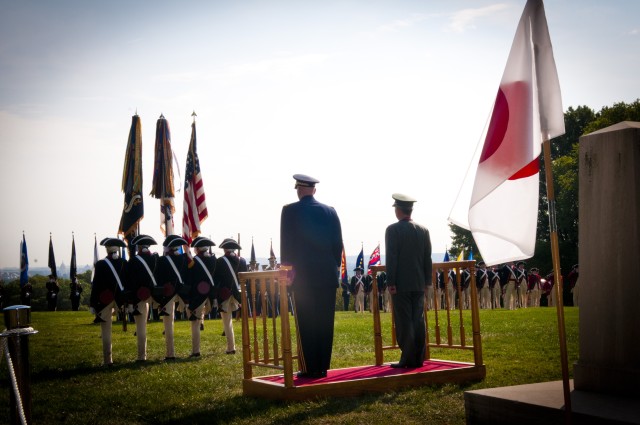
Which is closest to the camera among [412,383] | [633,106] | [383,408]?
[383,408]

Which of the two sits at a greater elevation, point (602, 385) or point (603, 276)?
point (603, 276)

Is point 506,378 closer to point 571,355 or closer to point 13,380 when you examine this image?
point 571,355

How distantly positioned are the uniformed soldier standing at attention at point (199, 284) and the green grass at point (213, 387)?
1.75 ft

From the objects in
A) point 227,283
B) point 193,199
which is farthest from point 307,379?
point 193,199

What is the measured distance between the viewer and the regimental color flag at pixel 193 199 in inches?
756

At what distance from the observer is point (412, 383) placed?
9.29m

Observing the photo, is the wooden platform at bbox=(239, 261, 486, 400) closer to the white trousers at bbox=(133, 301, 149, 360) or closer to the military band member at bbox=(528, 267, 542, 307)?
the white trousers at bbox=(133, 301, 149, 360)

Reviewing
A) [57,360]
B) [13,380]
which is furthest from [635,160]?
[57,360]

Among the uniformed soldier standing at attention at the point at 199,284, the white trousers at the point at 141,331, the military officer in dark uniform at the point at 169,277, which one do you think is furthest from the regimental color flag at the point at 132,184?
the white trousers at the point at 141,331

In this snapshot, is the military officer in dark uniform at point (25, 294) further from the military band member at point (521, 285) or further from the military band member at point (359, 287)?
the military band member at point (521, 285)

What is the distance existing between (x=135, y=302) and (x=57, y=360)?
175 centimetres

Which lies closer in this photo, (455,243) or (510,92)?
(510,92)

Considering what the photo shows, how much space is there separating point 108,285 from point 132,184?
5315 millimetres

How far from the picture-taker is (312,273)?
9383mm
